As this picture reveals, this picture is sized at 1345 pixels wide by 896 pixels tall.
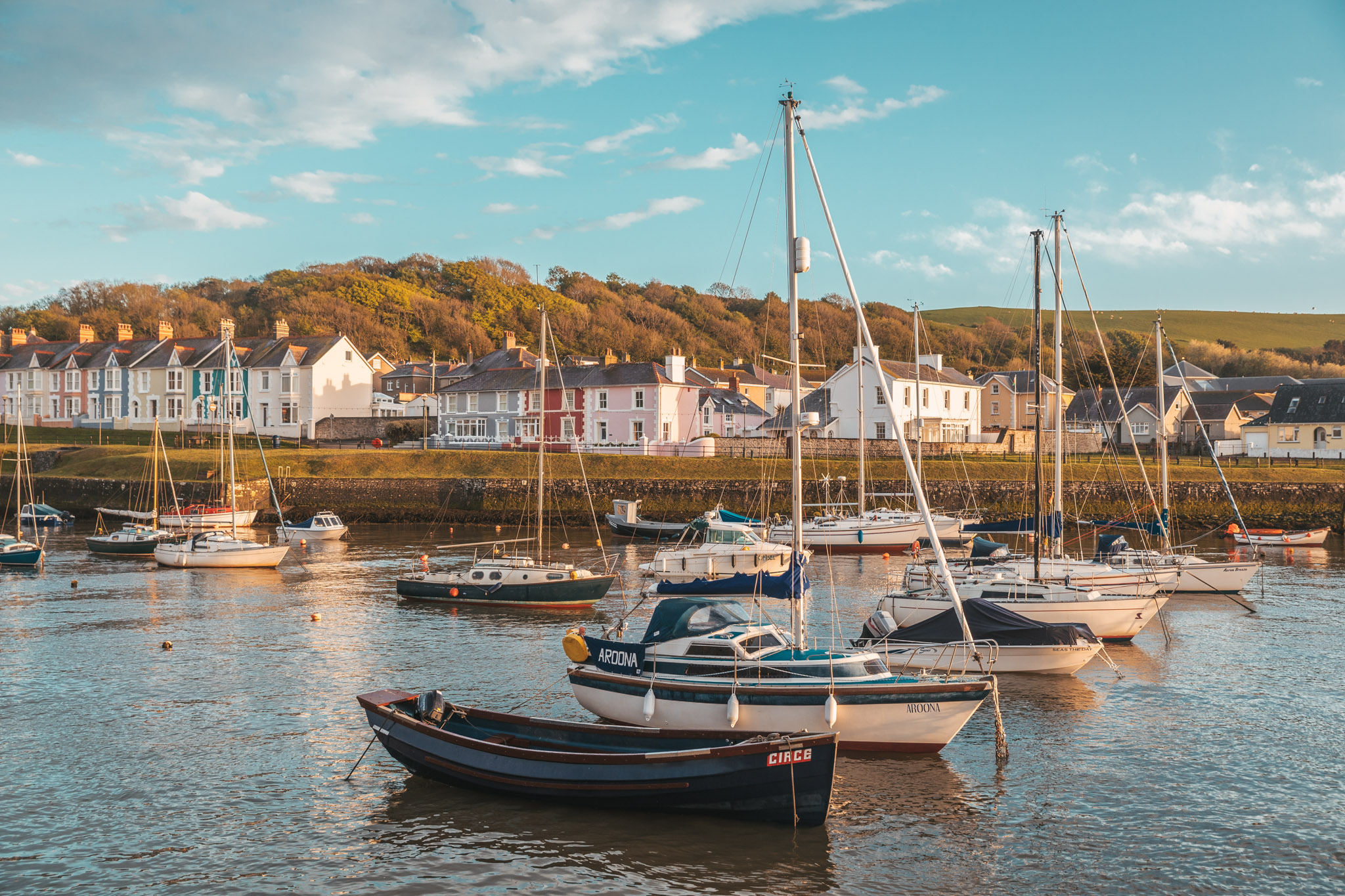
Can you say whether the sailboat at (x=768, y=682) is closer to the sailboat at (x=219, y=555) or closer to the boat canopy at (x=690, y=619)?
the boat canopy at (x=690, y=619)

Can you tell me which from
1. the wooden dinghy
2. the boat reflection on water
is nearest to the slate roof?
the wooden dinghy

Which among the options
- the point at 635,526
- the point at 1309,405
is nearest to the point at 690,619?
the point at 635,526

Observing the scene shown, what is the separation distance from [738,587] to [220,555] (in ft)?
86.8

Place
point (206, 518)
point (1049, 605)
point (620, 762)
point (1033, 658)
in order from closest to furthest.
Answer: point (620, 762)
point (1033, 658)
point (1049, 605)
point (206, 518)

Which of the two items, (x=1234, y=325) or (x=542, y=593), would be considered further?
(x=1234, y=325)

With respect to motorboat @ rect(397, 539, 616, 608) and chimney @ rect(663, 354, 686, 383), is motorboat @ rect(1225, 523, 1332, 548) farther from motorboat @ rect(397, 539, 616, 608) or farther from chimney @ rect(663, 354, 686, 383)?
chimney @ rect(663, 354, 686, 383)

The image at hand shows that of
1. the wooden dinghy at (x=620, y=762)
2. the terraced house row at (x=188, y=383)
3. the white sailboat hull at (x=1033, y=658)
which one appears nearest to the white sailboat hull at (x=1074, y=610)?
the white sailboat hull at (x=1033, y=658)

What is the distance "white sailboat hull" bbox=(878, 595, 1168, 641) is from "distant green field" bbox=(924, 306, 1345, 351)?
144 m

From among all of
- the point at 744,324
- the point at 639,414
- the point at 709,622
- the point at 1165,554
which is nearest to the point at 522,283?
the point at 744,324

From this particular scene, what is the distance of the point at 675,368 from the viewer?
7806 centimetres

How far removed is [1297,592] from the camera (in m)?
35.2

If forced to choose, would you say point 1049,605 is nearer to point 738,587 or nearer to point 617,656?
point 738,587

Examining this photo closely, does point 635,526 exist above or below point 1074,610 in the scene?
above

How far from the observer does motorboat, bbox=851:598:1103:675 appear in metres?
20.8
